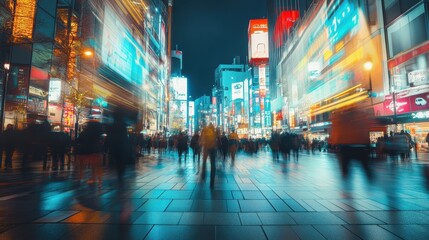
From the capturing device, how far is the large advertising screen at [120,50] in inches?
1545

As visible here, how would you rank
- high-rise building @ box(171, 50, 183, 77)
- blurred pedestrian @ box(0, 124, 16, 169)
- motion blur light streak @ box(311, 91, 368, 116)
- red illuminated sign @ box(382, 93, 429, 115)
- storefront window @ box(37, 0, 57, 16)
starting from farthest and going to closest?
high-rise building @ box(171, 50, 183, 77) → motion blur light streak @ box(311, 91, 368, 116) → storefront window @ box(37, 0, 57, 16) → red illuminated sign @ box(382, 93, 429, 115) → blurred pedestrian @ box(0, 124, 16, 169)

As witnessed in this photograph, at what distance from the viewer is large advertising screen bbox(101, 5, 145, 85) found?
39250 millimetres

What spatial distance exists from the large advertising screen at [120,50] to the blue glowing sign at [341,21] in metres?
32.7

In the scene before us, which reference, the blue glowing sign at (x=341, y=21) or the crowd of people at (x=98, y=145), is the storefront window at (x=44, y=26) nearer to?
the crowd of people at (x=98, y=145)

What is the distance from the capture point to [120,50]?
148 feet

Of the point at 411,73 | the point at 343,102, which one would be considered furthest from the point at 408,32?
the point at 343,102

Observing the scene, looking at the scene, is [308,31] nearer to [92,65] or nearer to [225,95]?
[92,65]

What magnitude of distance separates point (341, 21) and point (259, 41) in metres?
59.2

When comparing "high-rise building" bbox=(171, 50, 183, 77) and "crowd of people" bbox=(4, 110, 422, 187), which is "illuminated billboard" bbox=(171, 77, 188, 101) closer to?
"high-rise building" bbox=(171, 50, 183, 77)

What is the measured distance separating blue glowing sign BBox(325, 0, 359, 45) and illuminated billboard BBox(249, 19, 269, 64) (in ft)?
172

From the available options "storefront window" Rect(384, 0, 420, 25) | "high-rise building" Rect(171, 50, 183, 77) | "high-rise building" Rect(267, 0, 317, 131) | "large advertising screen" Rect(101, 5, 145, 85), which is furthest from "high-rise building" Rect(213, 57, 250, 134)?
"storefront window" Rect(384, 0, 420, 25)

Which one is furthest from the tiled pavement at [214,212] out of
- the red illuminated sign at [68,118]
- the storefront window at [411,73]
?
the red illuminated sign at [68,118]

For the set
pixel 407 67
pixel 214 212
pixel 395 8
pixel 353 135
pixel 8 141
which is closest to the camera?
pixel 214 212

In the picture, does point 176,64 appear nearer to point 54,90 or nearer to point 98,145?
point 54,90
